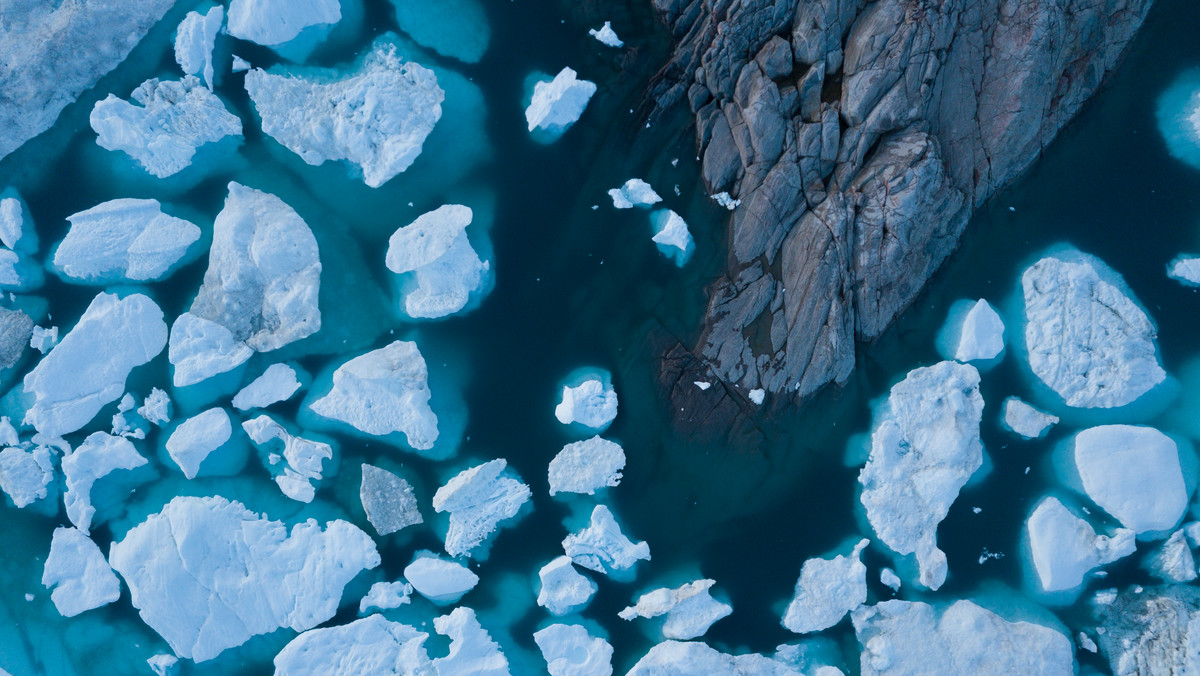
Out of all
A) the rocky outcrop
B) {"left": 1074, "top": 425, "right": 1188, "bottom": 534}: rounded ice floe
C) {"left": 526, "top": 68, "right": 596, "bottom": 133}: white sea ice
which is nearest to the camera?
the rocky outcrop

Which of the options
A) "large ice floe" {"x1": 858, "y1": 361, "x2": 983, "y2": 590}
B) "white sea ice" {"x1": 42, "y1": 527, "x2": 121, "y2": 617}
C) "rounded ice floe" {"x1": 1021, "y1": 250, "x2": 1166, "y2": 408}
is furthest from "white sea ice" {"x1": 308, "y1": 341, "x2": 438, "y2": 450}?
"rounded ice floe" {"x1": 1021, "y1": 250, "x2": 1166, "y2": 408}

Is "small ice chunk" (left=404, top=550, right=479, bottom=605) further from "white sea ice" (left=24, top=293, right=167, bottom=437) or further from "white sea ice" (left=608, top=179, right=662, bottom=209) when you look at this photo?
"white sea ice" (left=608, top=179, right=662, bottom=209)

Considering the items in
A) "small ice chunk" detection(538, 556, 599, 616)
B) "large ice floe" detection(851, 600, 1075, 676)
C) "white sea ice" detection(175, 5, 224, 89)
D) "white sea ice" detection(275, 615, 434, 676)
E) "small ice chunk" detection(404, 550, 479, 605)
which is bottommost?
"large ice floe" detection(851, 600, 1075, 676)

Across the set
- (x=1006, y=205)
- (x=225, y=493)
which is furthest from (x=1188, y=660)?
(x=225, y=493)

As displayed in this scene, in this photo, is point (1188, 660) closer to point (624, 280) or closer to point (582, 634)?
point (582, 634)

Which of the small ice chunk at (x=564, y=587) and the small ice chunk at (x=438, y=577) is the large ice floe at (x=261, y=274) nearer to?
the small ice chunk at (x=438, y=577)

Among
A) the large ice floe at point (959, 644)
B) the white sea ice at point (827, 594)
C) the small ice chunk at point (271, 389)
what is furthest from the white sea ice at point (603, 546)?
the small ice chunk at point (271, 389)
